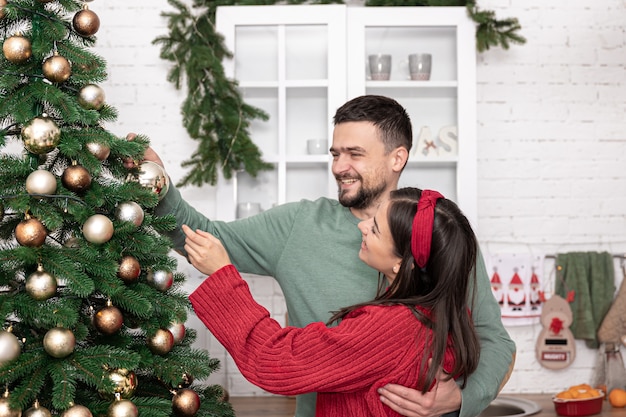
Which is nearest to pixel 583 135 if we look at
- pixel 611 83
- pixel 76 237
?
pixel 611 83

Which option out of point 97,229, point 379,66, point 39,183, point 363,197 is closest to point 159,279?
point 97,229

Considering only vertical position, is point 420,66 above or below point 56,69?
above

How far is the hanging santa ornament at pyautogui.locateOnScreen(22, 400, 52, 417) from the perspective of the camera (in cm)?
141

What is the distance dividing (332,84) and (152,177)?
1627 mm

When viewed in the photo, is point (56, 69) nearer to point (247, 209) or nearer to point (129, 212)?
point (129, 212)

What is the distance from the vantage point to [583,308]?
3.52 meters

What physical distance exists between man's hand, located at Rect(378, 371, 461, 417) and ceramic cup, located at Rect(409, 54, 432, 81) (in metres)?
1.81

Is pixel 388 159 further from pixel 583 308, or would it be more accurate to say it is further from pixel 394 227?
pixel 583 308

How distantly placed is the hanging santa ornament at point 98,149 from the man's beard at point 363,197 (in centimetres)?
77

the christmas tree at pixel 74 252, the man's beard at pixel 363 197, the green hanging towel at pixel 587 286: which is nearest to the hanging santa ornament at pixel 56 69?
the christmas tree at pixel 74 252

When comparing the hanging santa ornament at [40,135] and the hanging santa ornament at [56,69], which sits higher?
the hanging santa ornament at [56,69]

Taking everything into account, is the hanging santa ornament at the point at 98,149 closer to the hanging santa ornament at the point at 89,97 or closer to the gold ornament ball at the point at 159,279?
the hanging santa ornament at the point at 89,97

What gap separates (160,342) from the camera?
1.64 metres

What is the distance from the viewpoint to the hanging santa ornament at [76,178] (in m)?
1.55
